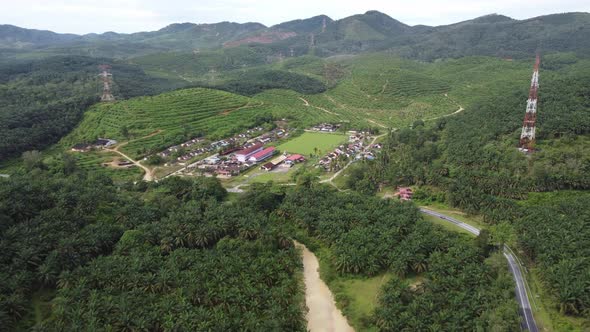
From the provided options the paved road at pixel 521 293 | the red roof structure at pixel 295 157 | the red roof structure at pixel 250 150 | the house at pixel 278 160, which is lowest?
the paved road at pixel 521 293

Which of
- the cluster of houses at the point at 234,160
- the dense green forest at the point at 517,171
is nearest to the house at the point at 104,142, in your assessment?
the cluster of houses at the point at 234,160

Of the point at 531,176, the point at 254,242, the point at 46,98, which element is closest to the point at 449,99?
the point at 531,176

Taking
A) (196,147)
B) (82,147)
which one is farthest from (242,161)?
(82,147)

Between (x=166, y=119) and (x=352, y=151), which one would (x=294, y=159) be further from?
(x=166, y=119)

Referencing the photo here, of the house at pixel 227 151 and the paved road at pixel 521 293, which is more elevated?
the house at pixel 227 151

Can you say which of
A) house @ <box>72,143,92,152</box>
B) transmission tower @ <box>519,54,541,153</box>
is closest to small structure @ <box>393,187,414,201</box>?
transmission tower @ <box>519,54,541,153</box>

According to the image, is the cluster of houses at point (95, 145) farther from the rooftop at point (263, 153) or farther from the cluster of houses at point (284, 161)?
the cluster of houses at point (284, 161)
